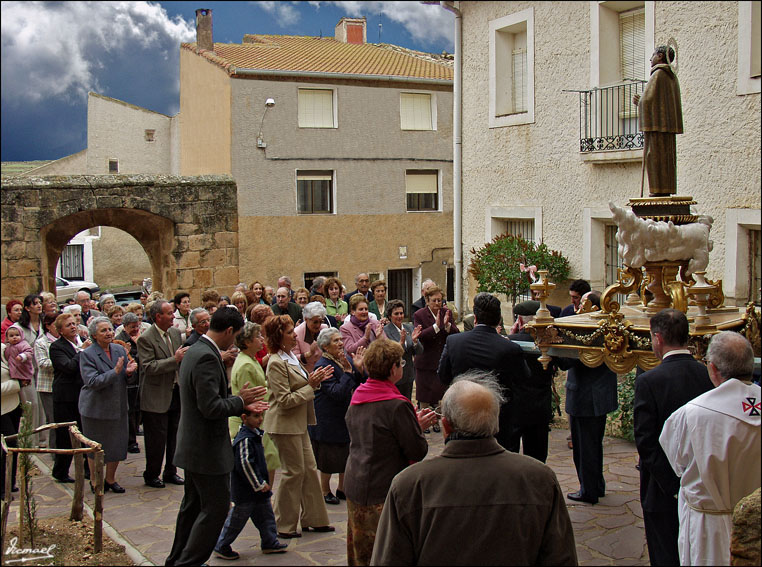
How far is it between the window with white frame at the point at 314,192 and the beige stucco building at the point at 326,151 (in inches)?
1.3

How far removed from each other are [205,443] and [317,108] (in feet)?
68.8

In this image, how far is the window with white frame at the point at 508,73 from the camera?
535 inches

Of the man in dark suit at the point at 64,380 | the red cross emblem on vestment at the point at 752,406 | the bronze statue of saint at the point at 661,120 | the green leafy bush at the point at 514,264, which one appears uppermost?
the bronze statue of saint at the point at 661,120

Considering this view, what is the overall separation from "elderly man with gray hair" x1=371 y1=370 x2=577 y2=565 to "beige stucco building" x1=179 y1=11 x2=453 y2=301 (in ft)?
70.3

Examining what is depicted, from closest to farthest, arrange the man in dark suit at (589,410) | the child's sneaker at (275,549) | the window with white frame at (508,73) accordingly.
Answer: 1. the child's sneaker at (275,549)
2. the man in dark suit at (589,410)
3. the window with white frame at (508,73)

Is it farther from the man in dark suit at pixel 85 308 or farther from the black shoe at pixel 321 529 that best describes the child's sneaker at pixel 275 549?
the man in dark suit at pixel 85 308

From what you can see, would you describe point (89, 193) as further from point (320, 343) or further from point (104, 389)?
point (320, 343)

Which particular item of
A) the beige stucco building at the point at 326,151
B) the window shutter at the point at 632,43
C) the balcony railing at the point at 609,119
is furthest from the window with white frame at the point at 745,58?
the beige stucco building at the point at 326,151

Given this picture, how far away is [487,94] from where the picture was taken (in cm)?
1416

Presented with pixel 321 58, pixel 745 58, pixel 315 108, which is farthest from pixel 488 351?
pixel 321 58

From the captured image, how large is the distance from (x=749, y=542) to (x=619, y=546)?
2.79 metres

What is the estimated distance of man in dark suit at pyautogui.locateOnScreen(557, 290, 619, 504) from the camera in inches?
268

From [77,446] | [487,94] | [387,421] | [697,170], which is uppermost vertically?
[487,94]

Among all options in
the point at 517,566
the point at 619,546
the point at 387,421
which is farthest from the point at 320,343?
the point at 517,566
